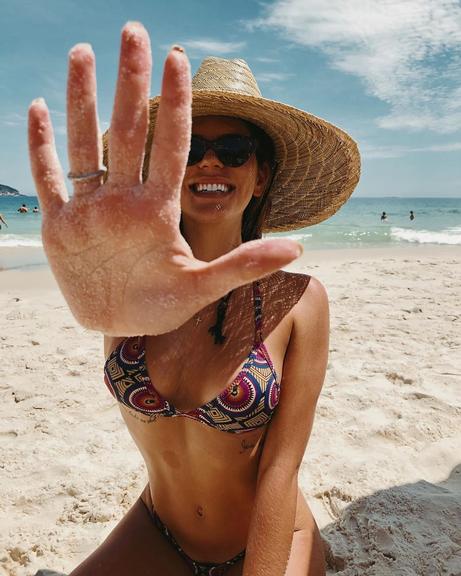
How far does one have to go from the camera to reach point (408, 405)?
3.54m

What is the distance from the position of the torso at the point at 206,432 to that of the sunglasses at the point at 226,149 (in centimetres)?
44

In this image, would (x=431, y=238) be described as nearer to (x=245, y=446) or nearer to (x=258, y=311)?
(x=258, y=311)

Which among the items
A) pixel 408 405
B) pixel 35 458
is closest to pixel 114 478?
pixel 35 458

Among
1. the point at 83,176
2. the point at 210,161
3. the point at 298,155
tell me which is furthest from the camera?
the point at 298,155

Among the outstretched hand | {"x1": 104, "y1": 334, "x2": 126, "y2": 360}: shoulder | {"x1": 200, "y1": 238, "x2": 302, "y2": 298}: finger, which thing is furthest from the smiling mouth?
{"x1": 200, "y1": 238, "x2": 302, "y2": 298}: finger

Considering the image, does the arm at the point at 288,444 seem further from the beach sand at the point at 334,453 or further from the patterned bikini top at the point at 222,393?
the beach sand at the point at 334,453

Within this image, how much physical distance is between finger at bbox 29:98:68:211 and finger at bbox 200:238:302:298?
1.24ft

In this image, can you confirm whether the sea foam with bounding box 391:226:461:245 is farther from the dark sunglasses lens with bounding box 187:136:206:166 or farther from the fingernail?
the fingernail

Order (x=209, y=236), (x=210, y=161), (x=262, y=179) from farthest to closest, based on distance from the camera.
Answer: (x=262, y=179) → (x=209, y=236) → (x=210, y=161)

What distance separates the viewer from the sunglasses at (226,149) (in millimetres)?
1726

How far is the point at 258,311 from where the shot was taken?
1.71 m

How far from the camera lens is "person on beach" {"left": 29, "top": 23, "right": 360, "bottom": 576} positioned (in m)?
0.93

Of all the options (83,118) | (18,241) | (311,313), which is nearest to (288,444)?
(311,313)

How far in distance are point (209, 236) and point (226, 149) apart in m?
0.33
